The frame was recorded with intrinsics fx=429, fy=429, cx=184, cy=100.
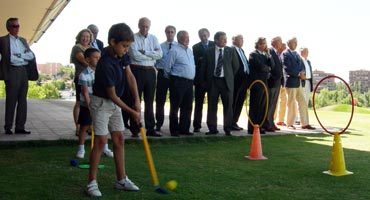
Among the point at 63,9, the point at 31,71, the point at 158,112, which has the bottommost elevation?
the point at 158,112

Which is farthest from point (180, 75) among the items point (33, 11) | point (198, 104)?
point (33, 11)

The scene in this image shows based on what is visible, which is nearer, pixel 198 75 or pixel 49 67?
pixel 198 75

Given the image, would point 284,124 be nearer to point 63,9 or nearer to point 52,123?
point 52,123

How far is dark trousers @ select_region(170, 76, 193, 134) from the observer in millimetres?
7609

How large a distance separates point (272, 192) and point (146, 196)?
121 cm

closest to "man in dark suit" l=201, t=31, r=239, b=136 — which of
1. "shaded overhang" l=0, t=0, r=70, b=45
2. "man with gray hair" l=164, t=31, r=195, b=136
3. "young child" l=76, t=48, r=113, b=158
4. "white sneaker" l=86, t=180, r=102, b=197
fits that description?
"man with gray hair" l=164, t=31, r=195, b=136

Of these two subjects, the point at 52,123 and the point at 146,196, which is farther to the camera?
the point at 52,123

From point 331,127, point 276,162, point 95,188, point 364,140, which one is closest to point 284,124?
point 331,127

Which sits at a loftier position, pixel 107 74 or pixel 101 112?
pixel 107 74

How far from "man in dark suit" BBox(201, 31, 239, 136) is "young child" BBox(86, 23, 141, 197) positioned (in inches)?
150

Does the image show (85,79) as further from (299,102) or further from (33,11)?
(33,11)

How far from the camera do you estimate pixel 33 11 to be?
16.2 meters

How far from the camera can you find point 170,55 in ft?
25.1

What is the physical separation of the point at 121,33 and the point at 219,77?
4.14 meters
